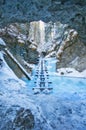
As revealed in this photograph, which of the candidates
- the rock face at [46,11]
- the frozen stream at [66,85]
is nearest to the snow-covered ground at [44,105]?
the frozen stream at [66,85]

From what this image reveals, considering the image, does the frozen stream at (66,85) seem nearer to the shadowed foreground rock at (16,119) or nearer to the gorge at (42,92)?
the gorge at (42,92)

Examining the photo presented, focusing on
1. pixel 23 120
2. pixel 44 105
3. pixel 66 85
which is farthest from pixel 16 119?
pixel 66 85

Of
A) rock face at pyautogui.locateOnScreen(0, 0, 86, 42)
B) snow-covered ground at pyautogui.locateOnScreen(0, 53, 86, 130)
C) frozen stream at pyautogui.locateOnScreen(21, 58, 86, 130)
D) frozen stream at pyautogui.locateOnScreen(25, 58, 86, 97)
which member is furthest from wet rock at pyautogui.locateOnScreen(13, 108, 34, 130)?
frozen stream at pyautogui.locateOnScreen(25, 58, 86, 97)

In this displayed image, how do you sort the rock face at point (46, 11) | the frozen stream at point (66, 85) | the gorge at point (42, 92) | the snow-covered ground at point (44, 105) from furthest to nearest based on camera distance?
1. the frozen stream at point (66, 85)
2. the snow-covered ground at point (44, 105)
3. the gorge at point (42, 92)
4. the rock face at point (46, 11)

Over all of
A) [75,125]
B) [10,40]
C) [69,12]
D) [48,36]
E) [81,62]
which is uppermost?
[48,36]

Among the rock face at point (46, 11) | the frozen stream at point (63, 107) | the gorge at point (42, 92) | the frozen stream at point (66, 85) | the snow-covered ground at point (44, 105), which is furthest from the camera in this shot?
the frozen stream at point (66, 85)

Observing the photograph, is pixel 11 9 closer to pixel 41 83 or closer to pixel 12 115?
pixel 12 115

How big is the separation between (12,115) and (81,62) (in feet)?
47.8

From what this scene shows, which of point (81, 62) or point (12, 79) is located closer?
point (12, 79)

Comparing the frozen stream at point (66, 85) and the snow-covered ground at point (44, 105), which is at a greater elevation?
the frozen stream at point (66, 85)

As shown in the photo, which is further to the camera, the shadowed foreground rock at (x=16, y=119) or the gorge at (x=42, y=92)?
the shadowed foreground rock at (x=16, y=119)

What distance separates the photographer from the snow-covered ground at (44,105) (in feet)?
21.9

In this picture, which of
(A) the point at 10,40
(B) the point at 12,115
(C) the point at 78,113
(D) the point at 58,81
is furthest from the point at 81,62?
(B) the point at 12,115

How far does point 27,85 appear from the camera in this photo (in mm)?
10953
